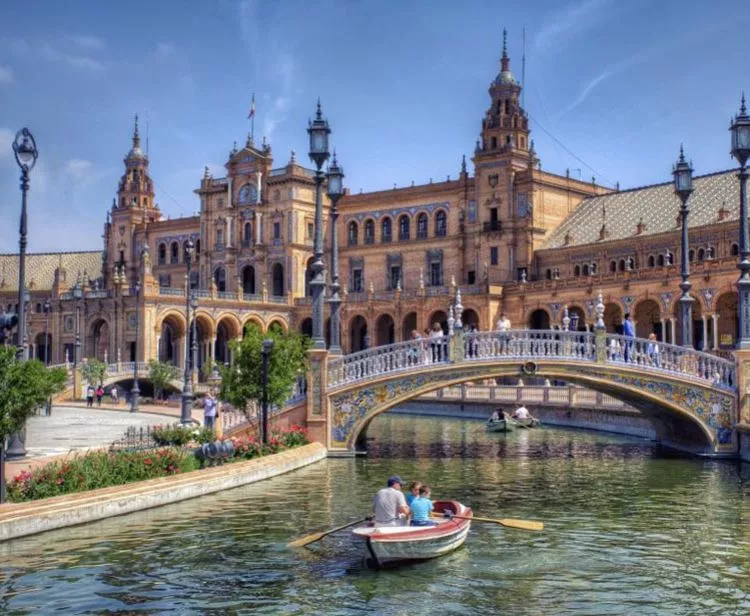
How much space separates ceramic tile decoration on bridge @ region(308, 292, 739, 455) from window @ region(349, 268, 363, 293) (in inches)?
2075

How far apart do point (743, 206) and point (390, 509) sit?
15.7 m

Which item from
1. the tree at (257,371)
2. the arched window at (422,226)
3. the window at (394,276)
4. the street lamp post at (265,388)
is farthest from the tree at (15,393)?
the window at (394,276)

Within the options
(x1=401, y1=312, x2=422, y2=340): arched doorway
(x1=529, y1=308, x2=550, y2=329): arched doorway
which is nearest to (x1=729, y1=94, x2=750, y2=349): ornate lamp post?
(x1=529, y1=308, x2=550, y2=329): arched doorway

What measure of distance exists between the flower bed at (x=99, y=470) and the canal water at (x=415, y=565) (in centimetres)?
115

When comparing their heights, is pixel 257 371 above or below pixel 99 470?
above

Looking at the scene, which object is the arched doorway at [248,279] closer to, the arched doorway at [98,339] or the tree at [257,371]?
the arched doorway at [98,339]

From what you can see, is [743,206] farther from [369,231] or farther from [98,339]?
[98,339]

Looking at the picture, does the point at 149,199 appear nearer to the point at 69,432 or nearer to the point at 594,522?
the point at 69,432

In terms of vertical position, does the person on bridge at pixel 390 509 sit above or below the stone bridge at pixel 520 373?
below

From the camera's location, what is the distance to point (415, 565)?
1551cm

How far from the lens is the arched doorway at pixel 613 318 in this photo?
6184 centimetres

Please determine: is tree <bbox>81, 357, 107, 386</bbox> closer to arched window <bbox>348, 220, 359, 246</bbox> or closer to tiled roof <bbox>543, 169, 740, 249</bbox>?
arched window <bbox>348, 220, 359, 246</bbox>

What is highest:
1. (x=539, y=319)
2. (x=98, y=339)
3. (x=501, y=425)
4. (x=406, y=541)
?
(x=539, y=319)

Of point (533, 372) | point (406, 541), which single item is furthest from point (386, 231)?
point (406, 541)
